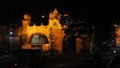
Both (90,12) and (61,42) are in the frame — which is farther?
(61,42)

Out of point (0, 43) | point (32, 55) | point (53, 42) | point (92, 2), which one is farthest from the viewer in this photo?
point (0, 43)

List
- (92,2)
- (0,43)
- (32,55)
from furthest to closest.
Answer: (0,43) → (32,55) → (92,2)

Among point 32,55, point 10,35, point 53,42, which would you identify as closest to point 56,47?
point 53,42

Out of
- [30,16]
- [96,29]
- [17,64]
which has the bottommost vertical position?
[17,64]

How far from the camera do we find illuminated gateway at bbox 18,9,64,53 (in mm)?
102625

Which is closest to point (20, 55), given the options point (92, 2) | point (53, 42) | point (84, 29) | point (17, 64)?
point (17, 64)

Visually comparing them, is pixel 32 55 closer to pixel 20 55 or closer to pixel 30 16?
pixel 20 55

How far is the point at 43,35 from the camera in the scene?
106500mm

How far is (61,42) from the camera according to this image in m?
103

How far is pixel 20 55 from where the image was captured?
2672 cm

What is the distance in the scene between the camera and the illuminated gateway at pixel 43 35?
10262 cm

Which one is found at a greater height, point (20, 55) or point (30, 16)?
point (30, 16)

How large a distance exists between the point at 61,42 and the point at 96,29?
77.1 metres

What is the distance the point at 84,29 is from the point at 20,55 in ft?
Answer: 15.5
